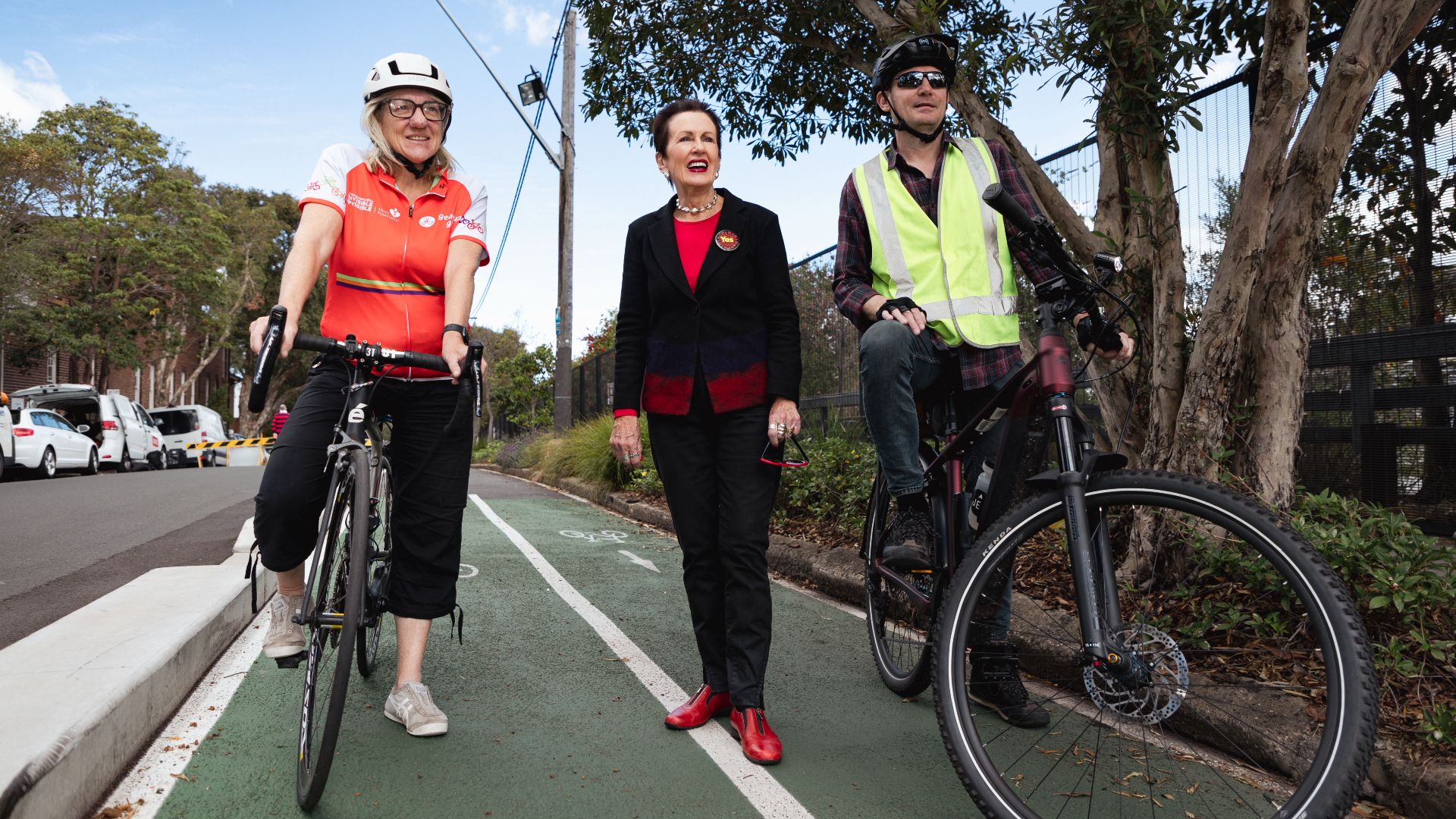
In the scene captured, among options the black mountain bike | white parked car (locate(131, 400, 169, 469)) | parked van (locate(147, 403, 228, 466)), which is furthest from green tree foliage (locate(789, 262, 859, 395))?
parked van (locate(147, 403, 228, 466))

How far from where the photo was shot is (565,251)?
17875 mm

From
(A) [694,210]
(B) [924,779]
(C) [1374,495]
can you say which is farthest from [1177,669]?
(C) [1374,495]

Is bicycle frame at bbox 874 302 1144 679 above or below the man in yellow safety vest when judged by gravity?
below

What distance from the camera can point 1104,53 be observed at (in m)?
4.33

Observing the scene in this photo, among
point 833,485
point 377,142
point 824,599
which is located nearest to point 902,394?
point 377,142

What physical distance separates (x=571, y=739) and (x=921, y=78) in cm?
255

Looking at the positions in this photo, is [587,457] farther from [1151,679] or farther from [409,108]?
[1151,679]

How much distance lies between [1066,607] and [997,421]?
99 cm

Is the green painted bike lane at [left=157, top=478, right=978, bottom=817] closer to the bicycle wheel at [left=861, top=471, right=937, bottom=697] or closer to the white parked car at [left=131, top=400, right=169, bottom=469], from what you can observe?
the bicycle wheel at [left=861, top=471, right=937, bottom=697]

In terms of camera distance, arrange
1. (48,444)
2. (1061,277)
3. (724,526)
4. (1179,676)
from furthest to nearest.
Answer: (48,444) → (724,526) → (1061,277) → (1179,676)

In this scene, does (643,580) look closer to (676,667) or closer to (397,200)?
(676,667)

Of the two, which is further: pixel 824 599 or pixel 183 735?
pixel 824 599

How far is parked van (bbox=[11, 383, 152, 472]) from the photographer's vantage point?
71.6ft

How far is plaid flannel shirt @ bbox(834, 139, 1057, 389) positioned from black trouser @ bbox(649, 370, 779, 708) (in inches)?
21.5
